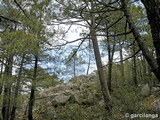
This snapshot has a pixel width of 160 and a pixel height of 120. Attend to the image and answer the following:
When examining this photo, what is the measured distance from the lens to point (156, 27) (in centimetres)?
138

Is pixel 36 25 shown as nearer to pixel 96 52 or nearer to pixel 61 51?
pixel 61 51

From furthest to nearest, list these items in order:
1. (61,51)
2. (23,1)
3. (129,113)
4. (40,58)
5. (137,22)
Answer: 1. (40,58)
2. (137,22)
3. (23,1)
4. (61,51)
5. (129,113)

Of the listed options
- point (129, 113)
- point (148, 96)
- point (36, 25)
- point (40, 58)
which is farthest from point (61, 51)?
point (148, 96)

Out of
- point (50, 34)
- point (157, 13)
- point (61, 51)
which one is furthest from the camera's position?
point (50, 34)

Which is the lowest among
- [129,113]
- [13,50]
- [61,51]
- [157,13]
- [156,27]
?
[129,113]

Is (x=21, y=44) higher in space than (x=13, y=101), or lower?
higher

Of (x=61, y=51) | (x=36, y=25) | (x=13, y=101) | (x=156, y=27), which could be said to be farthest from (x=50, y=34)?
(x=156, y=27)

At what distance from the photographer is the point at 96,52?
6.26 meters

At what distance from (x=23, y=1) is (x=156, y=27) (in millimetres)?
5709

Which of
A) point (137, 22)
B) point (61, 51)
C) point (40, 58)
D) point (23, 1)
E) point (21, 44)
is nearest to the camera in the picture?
point (61, 51)

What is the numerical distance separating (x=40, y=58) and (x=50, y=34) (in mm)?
1812

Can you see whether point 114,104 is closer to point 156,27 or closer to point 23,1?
point 156,27

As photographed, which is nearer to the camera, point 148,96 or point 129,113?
point 129,113

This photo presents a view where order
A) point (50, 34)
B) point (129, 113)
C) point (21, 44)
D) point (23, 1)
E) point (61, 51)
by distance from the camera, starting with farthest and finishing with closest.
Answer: point (50, 34) < point (23, 1) < point (21, 44) < point (61, 51) < point (129, 113)
